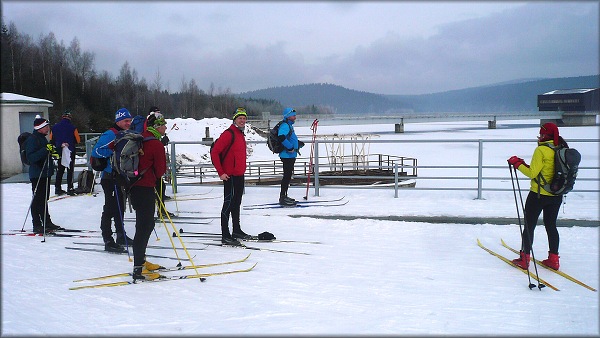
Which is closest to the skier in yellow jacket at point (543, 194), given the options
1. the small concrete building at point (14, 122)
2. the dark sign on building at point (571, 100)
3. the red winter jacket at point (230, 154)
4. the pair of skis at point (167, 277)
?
the pair of skis at point (167, 277)

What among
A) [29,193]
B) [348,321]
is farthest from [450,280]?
[29,193]

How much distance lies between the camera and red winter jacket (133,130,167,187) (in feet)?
15.6

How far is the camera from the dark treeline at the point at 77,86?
7868mm

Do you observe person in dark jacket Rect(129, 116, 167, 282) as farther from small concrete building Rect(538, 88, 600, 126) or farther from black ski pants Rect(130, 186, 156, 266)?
small concrete building Rect(538, 88, 600, 126)

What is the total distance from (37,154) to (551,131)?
7.05 m

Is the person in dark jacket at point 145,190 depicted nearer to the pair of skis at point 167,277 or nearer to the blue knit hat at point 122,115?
the pair of skis at point 167,277

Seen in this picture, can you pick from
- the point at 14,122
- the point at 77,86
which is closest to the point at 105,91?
the point at 77,86

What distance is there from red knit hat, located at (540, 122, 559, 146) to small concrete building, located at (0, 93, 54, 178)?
44.7 feet

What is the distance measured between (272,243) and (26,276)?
3077 mm

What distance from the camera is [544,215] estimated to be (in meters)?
5.24

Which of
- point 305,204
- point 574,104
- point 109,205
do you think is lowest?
point 305,204

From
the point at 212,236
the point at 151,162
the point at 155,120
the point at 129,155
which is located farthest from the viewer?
the point at 212,236

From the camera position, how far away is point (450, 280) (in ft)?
16.5

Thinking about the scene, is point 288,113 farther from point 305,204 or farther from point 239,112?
point 239,112
